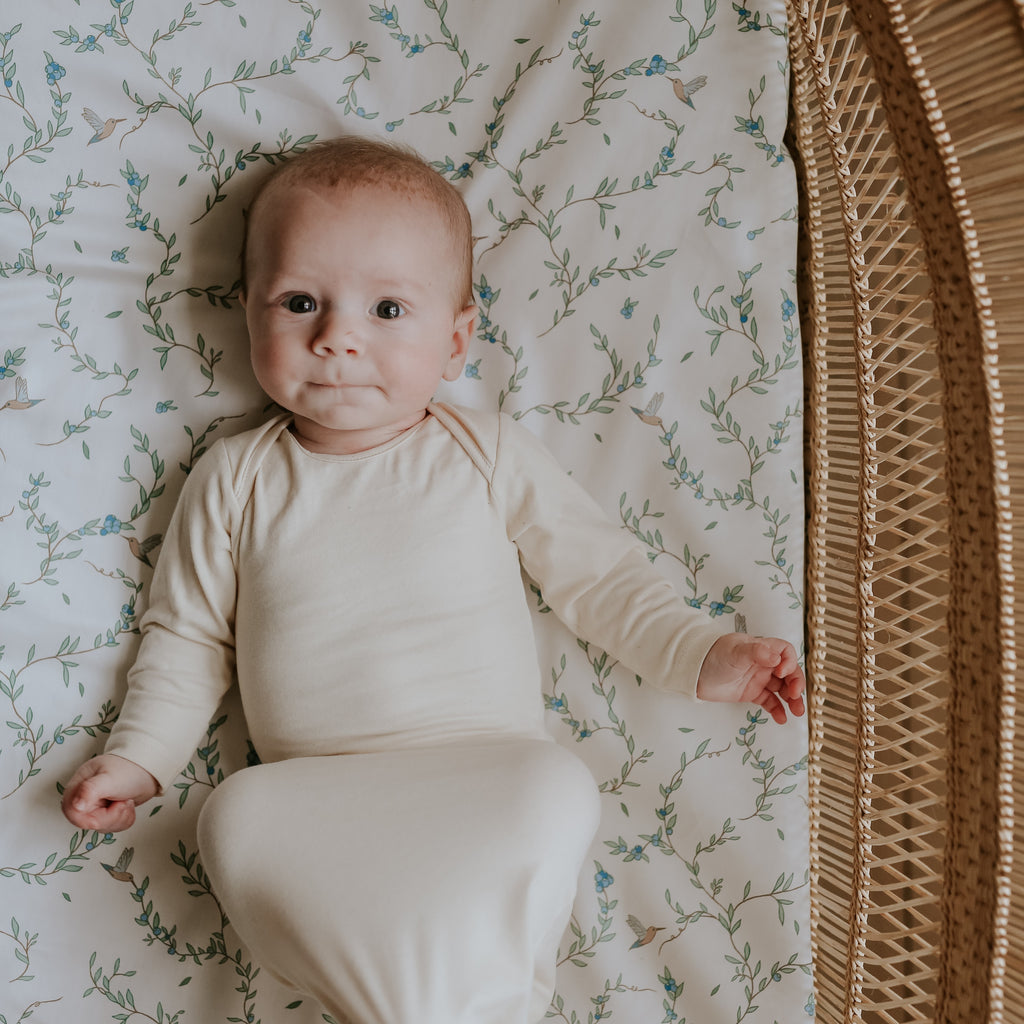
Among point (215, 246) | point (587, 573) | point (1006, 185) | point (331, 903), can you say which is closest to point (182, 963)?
point (331, 903)

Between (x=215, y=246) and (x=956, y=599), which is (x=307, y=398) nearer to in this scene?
(x=215, y=246)

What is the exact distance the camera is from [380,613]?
3.13 ft

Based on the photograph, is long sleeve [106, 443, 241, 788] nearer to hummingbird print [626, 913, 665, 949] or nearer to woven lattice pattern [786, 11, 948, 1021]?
hummingbird print [626, 913, 665, 949]

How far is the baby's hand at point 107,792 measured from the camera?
36.0 inches

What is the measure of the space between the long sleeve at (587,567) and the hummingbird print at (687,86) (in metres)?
0.42

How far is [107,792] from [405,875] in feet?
1.09

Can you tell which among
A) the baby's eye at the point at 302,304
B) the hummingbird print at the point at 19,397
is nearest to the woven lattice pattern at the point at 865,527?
the baby's eye at the point at 302,304

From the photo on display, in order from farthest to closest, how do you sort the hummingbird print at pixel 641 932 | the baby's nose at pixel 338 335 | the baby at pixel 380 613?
the hummingbird print at pixel 641 932
the baby's nose at pixel 338 335
the baby at pixel 380 613

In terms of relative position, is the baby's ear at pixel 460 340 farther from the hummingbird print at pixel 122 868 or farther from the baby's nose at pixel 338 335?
the hummingbird print at pixel 122 868

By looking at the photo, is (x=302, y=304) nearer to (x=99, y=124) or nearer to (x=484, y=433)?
(x=484, y=433)

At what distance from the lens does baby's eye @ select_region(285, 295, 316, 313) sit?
94 cm

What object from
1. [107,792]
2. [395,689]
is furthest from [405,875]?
[107,792]

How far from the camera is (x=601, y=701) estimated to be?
3.43 feet

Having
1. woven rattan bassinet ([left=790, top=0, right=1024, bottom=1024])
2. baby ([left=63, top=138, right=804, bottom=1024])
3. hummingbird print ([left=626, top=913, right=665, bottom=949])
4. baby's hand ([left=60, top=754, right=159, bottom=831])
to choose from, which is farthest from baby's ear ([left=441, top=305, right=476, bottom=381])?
hummingbird print ([left=626, top=913, right=665, bottom=949])
